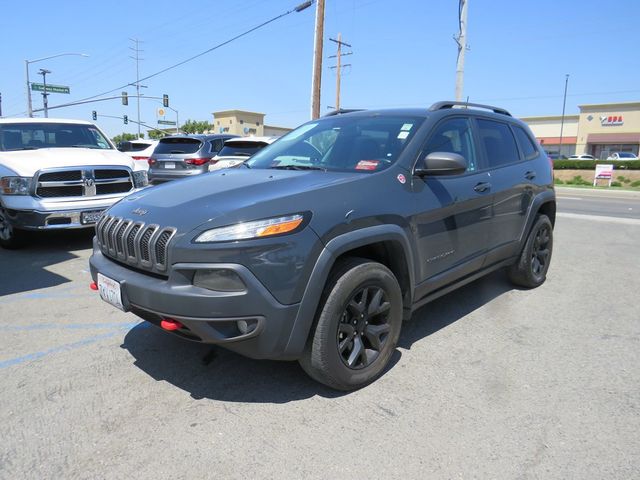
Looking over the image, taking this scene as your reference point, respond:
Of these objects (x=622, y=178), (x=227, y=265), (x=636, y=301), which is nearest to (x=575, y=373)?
(x=636, y=301)

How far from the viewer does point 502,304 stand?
469 cm

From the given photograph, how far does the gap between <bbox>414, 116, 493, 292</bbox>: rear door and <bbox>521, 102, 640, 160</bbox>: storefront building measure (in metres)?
58.9

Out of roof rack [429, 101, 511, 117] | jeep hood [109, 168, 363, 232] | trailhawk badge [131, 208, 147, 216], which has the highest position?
roof rack [429, 101, 511, 117]

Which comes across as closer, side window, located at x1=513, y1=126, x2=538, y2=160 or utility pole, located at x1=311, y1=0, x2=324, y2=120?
side window, located at x1=513, y1=126, x2=538, y2=160

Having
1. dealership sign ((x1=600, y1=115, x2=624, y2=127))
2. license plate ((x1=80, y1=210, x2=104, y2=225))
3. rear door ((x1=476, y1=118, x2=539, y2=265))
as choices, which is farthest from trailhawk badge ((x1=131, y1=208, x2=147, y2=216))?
dealership sign ((x1=600, y1=115, x2=624, y2=127))

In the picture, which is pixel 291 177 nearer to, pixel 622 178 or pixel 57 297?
pixel 57 297

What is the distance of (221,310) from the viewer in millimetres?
2453

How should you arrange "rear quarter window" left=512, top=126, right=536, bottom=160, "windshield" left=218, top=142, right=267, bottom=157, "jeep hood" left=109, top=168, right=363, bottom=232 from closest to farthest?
"jeep hood" left=109, top=168, right=363, bottom=232, "rear quarter window" left=512, top=126, right=536, bottom=160, "windshield" left=218, top=142, right=267, bottom=157

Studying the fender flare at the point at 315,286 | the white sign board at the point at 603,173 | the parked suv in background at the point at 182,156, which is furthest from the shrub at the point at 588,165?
the fender flare at the point at 315,286

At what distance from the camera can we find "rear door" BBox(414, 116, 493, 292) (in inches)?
132

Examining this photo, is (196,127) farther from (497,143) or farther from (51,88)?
(497,143)

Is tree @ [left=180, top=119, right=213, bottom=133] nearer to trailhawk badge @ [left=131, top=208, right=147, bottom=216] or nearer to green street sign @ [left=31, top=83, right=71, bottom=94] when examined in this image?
green street sign @ [left=31, top=83, right=71, bottom=94]

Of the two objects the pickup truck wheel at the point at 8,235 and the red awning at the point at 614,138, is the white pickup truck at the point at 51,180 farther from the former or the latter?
the red awning at the point at 614,138

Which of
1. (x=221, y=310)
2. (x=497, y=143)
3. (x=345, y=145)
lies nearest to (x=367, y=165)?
(x=345, y=145)
